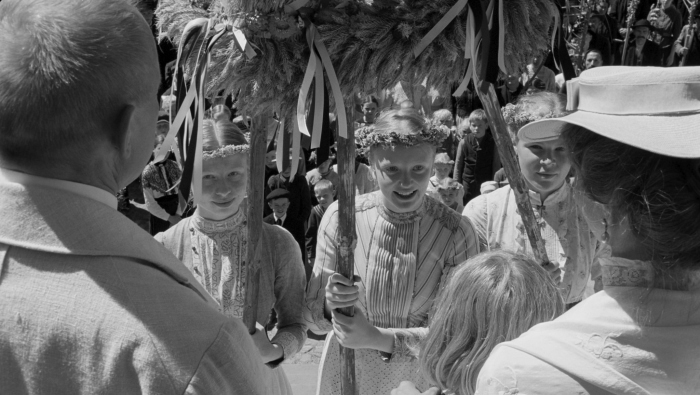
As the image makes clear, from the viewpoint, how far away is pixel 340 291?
9.62 ft

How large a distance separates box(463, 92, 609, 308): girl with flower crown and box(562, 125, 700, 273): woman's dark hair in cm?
198

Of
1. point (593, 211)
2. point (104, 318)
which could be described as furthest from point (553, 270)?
point (104, 318)

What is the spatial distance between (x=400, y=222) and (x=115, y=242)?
6.96 ft

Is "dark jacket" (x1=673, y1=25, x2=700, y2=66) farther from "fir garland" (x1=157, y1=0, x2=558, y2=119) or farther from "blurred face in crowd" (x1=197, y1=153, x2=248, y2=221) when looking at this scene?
"blurred face in crowd" (x1=197, y1=153, x2=248, y2=221)

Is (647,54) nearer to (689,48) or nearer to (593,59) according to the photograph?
(689,48)

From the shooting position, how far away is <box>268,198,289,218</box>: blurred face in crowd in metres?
7.69

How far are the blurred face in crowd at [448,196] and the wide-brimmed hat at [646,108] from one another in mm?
5465

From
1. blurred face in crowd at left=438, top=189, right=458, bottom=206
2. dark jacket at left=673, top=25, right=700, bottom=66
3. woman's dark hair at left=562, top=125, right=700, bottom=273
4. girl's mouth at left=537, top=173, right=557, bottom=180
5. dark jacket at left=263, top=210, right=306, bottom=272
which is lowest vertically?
dark jacket at left=263, top=210, right=306, bottom=272

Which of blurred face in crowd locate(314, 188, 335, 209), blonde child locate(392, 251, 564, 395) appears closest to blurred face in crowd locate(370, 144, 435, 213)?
blonde child locate(392, 251, 564, 395)

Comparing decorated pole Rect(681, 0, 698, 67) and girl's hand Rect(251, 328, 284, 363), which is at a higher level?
decorated pole Rect(681, 0, 698, 67)

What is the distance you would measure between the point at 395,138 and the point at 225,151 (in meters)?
0.69

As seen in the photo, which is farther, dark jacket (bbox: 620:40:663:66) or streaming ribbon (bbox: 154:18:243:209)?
dark jacket (bbox: 620:40:663:66)

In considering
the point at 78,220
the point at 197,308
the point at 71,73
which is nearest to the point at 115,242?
→ the point at 78,220

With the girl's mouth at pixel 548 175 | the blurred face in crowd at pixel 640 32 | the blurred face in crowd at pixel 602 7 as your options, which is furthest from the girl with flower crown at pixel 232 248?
the blurred face in crowd at pixel 602 7
